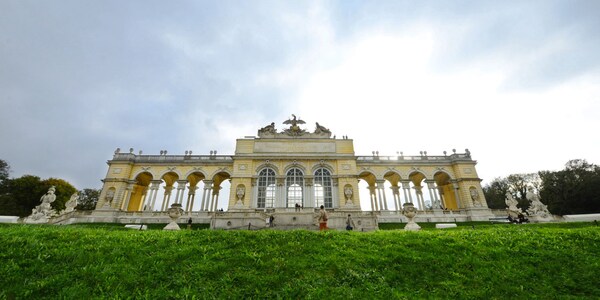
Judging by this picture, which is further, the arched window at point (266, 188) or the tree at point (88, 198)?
the tree at point (88, 198)

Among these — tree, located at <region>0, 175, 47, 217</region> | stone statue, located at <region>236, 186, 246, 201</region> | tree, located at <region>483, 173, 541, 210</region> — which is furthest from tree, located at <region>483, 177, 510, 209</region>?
tree, located at <region>0, 175, 47, 217</region>

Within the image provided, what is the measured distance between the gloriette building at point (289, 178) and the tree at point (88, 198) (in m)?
22.1

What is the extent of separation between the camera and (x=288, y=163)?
3391cm

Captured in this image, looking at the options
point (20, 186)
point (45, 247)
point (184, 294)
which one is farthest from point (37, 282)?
point (20, 186)

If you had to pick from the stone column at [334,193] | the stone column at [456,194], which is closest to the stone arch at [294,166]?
the stone column at [334,193]

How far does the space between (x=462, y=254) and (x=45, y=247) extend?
12.9 metres

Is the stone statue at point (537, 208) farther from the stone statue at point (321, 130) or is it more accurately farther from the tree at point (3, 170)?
the tree at point (3, 170)

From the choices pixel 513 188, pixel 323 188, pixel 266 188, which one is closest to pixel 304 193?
pixel 323 188

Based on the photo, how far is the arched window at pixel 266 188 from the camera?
32.5 m

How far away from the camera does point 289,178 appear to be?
33.5 meters

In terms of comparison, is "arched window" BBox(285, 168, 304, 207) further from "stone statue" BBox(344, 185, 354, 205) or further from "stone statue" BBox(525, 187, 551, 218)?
"stone statue" BBox(525, 187, 551, 218)

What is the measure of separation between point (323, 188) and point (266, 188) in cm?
710

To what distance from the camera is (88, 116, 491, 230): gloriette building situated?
1257 inches

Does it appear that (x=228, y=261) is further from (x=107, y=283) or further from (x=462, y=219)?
(x=462, y=219)
